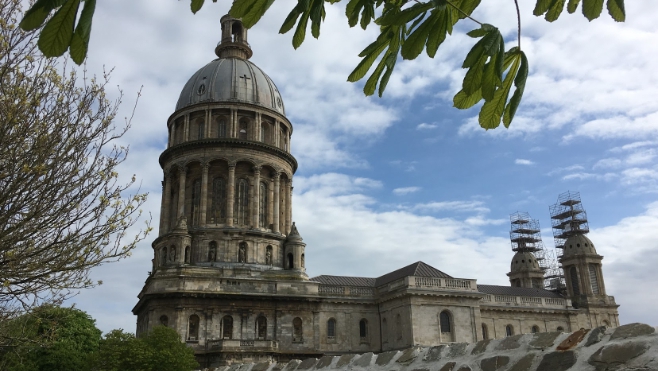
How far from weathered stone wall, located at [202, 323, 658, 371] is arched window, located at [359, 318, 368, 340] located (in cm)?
4058

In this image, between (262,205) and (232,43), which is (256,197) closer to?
(262,205)

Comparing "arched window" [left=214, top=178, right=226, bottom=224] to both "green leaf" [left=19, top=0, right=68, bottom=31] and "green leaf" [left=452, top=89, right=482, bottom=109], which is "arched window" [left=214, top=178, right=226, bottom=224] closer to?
"green leaf" [left=452, top=89, right=482, bottom=109]

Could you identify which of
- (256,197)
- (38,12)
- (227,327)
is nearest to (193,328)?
(227,327)

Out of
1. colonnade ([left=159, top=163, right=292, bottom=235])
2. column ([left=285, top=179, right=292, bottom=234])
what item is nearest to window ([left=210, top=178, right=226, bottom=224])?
colonnade ([left=159, top=163, right=292, bottom=235])

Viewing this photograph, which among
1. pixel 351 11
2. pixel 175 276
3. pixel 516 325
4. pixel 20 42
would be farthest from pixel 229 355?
pixel 351 11

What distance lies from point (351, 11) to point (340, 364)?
5.83 metres

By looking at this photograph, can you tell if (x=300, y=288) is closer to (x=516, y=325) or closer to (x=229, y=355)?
(x=229, y=355)

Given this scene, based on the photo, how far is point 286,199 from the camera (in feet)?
173

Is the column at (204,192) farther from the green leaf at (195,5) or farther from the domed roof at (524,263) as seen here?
the domed roof at (524,263)

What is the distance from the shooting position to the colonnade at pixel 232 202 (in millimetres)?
48281

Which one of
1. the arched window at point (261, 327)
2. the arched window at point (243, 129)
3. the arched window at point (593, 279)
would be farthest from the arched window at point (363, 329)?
the arched window at point (593, 279)

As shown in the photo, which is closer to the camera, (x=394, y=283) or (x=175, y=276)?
(x=175, y=276)

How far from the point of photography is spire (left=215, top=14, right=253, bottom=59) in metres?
56.4

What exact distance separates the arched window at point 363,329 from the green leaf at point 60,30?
46418mm
